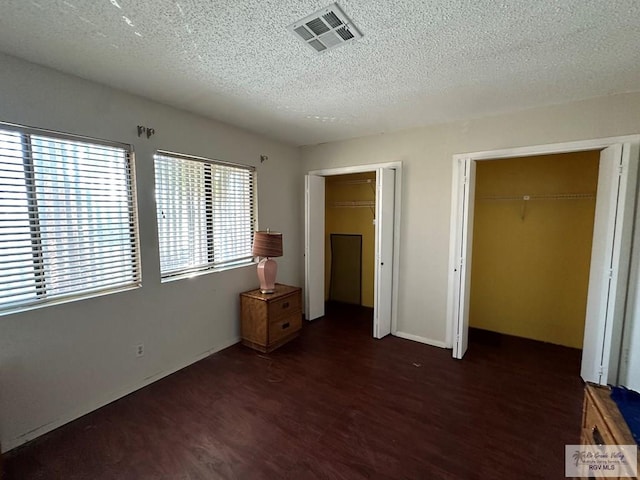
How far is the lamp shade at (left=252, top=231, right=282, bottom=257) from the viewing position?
10.2 ft

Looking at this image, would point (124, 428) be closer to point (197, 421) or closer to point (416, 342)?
point (197, 421)

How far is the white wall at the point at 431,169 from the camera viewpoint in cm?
264

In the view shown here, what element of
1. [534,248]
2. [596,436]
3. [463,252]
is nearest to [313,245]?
[463,252]

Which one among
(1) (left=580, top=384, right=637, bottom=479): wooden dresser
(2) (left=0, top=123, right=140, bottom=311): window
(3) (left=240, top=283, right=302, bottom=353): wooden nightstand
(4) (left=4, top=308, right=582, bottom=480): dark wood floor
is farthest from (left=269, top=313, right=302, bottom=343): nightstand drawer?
(1) (left=580, top=384, right=637, bottom=479): wooden dresser

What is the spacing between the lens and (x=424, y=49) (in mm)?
1689

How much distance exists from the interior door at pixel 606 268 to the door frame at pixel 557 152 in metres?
0.04

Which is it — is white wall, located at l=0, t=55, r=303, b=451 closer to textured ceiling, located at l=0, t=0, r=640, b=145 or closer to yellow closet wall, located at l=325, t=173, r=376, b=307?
textured ceiling, located at l=0, t=0, r=640, b=145

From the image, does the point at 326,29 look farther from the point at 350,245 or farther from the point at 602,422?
the point at 350,245

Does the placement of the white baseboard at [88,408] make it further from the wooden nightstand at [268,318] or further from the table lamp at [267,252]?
the table lamp at [267,252]

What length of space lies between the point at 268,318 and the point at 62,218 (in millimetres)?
1924

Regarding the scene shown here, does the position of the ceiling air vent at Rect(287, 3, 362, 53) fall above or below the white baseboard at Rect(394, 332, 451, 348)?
above

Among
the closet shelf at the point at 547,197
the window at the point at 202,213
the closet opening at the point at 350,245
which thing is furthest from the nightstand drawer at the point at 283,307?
the closet shelf at the point at 547,197

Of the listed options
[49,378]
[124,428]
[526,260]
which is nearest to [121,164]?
[49,378]

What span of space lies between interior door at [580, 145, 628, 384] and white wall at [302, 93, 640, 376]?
435 millimetres
